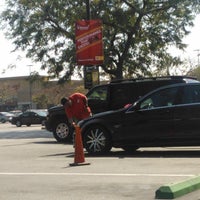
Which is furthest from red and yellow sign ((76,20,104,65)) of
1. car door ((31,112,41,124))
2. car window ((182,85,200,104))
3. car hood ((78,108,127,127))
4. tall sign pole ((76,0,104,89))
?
car door ((31,112,41,124))

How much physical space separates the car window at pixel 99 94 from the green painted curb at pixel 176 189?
10.2m

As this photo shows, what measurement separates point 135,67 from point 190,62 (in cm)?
3530

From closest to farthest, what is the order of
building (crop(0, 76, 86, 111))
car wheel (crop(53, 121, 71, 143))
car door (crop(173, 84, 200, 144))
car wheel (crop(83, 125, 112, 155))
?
car door (crop(173, 84, 200, 144)) → car wheel (crop(83, 125, 112, 155)) → car wheel (crop(53, 121, 71, 143)) → building (crop(0, 76, 86, 111))

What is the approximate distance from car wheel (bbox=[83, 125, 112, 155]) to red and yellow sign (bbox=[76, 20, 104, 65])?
1004cm

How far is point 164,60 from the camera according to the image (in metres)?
33.9

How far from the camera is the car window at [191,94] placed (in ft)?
41.9

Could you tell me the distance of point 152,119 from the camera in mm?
12906

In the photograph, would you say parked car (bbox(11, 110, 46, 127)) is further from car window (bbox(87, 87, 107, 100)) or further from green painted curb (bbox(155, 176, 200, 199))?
green painted curb (bbox(155, 176, 200, 199))

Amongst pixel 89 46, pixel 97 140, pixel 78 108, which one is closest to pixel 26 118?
pixel 89 46

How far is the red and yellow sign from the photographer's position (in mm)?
23172

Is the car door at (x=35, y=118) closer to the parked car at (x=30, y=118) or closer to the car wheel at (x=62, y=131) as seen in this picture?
the parked car at (x=30, y=118)

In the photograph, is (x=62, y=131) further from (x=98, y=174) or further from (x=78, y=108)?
(x=98, y=174)

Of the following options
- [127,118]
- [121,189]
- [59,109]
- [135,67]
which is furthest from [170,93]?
[135,67]

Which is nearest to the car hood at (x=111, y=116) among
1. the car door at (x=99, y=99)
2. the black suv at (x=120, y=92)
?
the black suv at (x=120, y=92)
